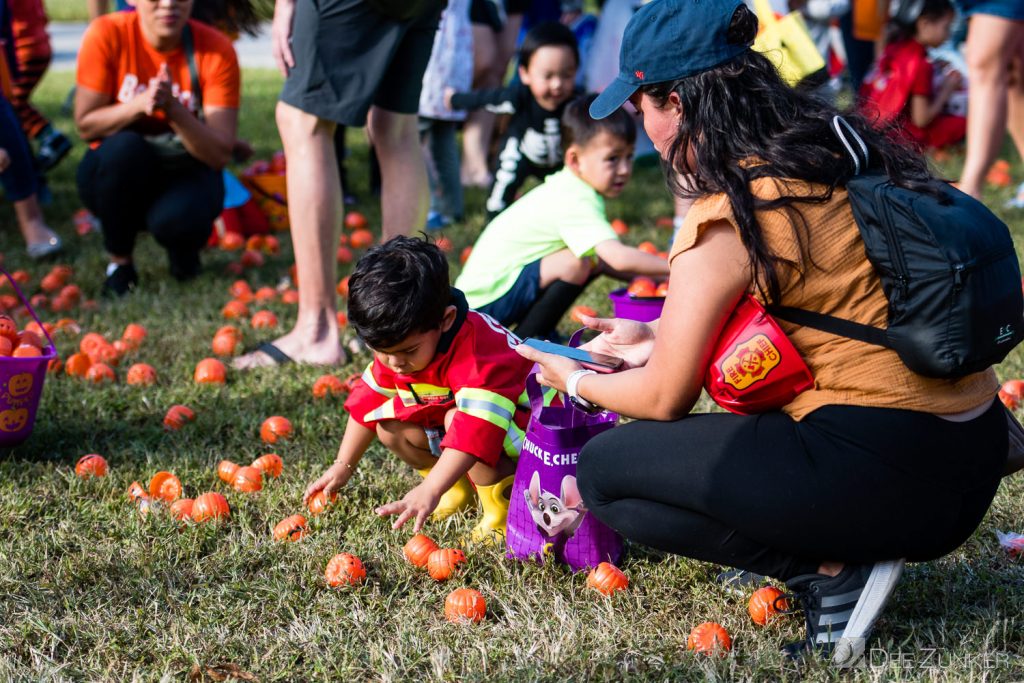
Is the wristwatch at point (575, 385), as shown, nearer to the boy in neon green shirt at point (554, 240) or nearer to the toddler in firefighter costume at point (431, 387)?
the toddler in firefighter costume at point (431, 387)

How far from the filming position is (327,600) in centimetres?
284

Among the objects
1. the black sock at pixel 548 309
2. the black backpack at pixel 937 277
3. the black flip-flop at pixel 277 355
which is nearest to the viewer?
the black backpack at pixel 937 277

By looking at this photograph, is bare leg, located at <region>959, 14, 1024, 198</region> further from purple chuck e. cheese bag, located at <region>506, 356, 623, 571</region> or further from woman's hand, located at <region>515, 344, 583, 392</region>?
woman's hand, located at <region>515, 344, 583, 392</region>

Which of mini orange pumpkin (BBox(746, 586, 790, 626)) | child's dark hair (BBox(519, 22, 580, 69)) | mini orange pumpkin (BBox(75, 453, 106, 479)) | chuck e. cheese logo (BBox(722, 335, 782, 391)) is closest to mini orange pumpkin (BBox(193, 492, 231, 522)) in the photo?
mini orange pumpkin (BBox(75, 453, 106, 479))

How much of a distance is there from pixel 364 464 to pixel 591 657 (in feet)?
4.36

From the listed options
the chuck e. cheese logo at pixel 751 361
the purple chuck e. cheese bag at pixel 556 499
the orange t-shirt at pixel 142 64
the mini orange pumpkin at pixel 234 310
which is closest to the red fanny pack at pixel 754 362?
the chuck e. cheese logo at pixel 751 361

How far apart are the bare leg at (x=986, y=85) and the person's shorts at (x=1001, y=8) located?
0.02 m

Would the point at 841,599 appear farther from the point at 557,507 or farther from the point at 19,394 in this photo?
the point at 19,394

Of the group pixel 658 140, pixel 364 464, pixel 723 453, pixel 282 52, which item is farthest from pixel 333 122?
pixel 723 453

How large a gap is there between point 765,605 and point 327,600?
110cm

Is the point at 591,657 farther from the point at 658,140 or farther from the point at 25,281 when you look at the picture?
the point at 25,281

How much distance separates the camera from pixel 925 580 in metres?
2.86

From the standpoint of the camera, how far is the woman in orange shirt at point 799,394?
91.0 inches

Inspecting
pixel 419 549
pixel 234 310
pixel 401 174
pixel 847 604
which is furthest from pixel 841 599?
pixel 234 310
